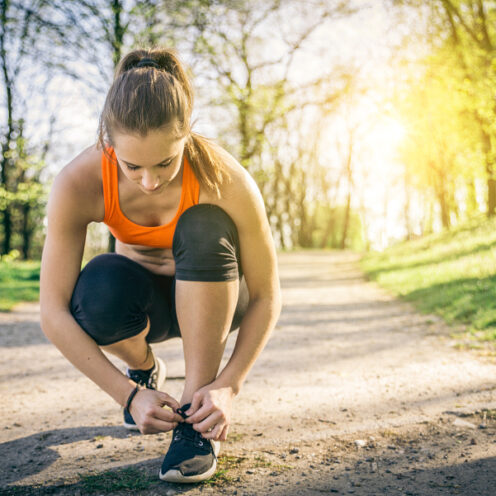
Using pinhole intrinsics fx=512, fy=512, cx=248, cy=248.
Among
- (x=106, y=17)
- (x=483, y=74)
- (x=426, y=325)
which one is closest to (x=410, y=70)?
(x=483, y=74)

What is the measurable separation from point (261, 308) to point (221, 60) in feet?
37.8

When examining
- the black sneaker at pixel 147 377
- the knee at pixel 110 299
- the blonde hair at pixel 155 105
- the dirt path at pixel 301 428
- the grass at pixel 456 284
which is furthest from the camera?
the grass at pixel 456 284

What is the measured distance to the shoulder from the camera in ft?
5.61

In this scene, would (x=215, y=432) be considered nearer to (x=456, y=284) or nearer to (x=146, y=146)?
(x=146, y=146)

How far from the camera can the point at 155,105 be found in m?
1.51

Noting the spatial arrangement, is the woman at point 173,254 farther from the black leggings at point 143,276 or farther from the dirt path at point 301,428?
the dirt path at point 301,428

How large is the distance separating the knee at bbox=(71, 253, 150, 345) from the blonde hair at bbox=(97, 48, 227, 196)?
44 centimetres

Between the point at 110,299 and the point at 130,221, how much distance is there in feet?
0.96

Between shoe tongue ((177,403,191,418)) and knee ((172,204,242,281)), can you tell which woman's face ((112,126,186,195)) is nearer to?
knee ((172,204,242,281))

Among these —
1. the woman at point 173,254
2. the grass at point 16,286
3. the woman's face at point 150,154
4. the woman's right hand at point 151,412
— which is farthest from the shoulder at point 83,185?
the grass at point 16,286

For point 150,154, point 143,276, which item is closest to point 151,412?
point 143,276

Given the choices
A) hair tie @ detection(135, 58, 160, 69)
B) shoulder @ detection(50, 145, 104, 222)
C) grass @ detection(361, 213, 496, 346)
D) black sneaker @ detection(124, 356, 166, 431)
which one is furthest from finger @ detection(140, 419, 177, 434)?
grass @ detection(361, 213, 496, 346)

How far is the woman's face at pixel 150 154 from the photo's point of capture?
1519 millimetres

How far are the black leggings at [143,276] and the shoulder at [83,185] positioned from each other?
0.23m
